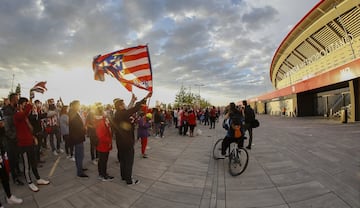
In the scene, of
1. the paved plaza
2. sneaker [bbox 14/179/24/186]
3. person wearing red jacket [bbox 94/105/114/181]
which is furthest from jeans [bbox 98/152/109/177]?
sneaker [bbox 14/179/24/186]

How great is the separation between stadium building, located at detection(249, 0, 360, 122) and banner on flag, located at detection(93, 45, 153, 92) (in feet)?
50.5

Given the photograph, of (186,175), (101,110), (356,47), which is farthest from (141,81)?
(356,47)

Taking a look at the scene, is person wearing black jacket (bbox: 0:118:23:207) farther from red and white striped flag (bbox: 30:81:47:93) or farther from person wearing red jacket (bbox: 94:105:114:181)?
red and white striped flag (bbox: 30:81:47:93)

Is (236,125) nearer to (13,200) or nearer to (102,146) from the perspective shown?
(102,146)

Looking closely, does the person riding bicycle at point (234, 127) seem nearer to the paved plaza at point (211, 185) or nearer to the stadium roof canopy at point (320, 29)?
the paved plaza at point (211, 185)

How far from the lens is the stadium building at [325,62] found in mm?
16531

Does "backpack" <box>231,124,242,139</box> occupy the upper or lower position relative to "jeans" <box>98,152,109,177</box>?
upper

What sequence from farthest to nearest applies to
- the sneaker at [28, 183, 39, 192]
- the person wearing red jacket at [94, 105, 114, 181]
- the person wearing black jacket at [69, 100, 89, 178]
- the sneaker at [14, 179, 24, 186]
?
the person wearing black jacket at [69, 100, 89, 178], the person wearing red jacket at [94, 105, 114, 181], the sneaker at [14, 179, 24, 186], the sneaker at [28, 183, 39, 192]

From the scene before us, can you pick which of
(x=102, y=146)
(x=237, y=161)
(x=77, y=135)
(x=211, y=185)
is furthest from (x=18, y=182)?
(x=237, y=161)

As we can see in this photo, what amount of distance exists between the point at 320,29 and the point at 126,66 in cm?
3315

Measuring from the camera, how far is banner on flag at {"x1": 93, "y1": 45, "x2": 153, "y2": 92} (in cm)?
572

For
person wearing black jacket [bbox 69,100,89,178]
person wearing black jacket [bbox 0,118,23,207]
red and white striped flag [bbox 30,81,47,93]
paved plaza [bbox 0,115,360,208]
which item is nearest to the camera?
person wearing black jacket [bbox 0,118,23,207]

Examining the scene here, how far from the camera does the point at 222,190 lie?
13.6 feet

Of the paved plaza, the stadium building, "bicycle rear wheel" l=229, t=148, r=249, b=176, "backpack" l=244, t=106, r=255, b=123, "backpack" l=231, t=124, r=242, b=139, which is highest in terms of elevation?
the stadium building
